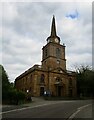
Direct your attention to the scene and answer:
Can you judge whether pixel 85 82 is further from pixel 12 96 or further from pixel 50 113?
pixel 50 113

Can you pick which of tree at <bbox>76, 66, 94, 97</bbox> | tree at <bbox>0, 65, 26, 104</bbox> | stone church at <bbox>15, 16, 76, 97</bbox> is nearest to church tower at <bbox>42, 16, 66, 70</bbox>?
stone church at <bbox>15, 16, 76, 97</bbox>

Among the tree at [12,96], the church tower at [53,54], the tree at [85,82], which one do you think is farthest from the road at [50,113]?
the church tower at [53,54]

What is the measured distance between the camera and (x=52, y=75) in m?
64.6

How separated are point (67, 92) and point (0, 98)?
1381 inches

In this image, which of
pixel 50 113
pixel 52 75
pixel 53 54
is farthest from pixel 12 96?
pixel 53 54

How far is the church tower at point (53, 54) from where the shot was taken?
66.7 metres

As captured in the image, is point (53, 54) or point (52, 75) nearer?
point (52, 75)

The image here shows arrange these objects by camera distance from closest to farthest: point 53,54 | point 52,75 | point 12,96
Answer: point 12,96 < point 52,75 < point 53,54

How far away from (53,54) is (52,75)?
267 inches

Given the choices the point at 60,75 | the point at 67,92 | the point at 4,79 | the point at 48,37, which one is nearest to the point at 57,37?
the point at 48,37

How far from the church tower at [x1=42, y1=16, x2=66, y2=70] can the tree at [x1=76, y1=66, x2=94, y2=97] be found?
692cm

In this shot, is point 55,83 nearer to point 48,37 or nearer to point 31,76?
point 31,76

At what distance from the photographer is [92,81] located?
2457 inches

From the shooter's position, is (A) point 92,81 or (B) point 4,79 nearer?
(B) point 4,79
